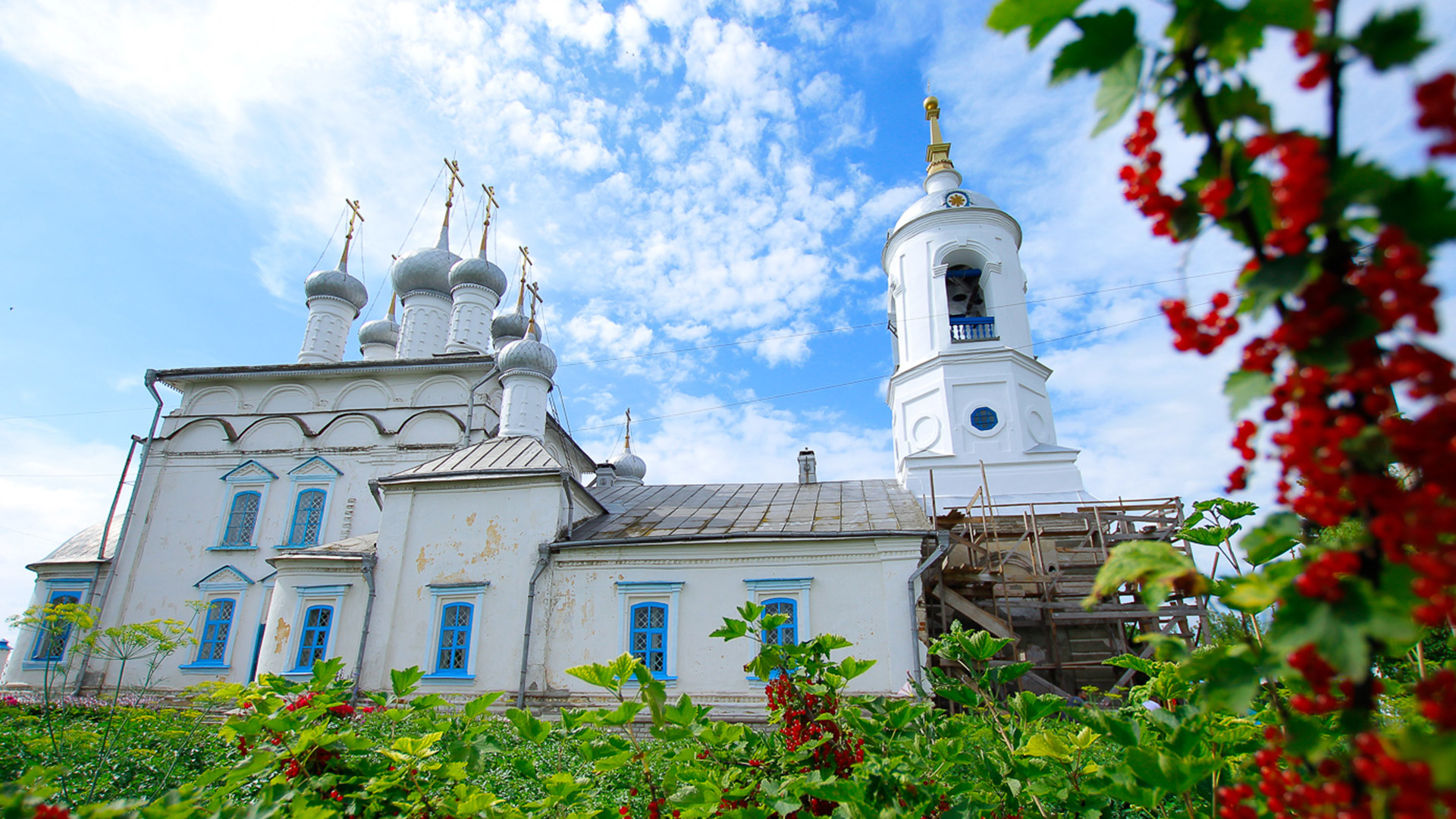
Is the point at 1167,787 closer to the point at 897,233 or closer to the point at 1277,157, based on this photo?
the point at 1277,157

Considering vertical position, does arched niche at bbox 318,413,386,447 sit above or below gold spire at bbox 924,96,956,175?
below

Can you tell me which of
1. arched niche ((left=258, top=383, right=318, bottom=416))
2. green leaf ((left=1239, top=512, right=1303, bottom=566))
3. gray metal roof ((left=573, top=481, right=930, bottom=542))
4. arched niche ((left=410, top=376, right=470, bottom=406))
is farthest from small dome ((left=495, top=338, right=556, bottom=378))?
green leaf ((left=1239, top=512, right=1303, bottom=566))

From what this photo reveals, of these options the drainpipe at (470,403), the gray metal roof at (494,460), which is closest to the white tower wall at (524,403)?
the drainpipe at (470,403)

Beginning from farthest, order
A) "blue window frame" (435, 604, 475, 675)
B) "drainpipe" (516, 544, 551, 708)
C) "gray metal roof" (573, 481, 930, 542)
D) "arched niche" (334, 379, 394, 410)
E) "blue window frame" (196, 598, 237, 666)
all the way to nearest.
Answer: "arched niche" (334, 379, 394, 410)
"blue window frame" (196, 598, 237, 666)
"gray metal roof" (573, 481, 930, 542)
"blue window frame" (435, 604, 475, 675)
"drainpipe" (516, 544, 551, 708)

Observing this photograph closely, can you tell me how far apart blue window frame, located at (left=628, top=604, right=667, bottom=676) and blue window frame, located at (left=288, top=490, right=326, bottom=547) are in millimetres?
8796

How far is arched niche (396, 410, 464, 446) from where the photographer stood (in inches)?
677

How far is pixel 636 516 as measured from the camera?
46.6 ft

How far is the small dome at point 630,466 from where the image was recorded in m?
24.2

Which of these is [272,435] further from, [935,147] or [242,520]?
[935,147]

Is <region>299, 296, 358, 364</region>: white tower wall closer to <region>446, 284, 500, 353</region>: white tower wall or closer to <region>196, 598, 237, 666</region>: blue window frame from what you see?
<region>446, 284, 500, 353</region>: white tower wall

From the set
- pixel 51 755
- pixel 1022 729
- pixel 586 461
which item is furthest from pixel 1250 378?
pixel 586 461

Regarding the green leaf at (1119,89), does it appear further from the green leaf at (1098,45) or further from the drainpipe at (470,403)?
the drainpipe at (470,403)

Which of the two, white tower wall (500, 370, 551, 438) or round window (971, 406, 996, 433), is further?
round window (971, 406, 996, 433)

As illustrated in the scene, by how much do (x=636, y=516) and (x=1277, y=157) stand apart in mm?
13617
